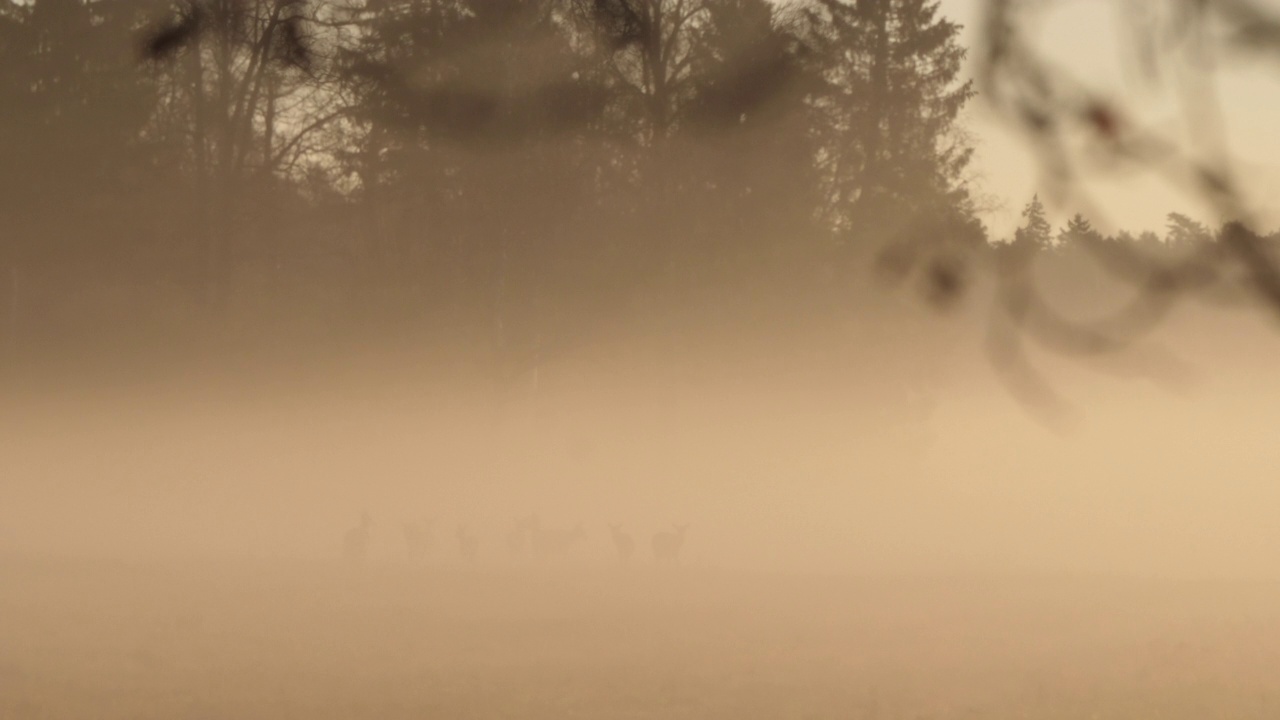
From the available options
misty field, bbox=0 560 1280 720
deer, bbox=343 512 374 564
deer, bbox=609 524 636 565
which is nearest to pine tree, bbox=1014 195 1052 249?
misty field, bbox=0 560 1280 720

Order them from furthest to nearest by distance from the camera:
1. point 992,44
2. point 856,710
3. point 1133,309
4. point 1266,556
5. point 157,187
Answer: point 1266,556 < point 157,187 < point 856,710 < point 992,44 < point 1133,309

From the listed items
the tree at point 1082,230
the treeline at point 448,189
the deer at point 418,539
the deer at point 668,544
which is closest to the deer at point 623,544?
the deer at point 668,544

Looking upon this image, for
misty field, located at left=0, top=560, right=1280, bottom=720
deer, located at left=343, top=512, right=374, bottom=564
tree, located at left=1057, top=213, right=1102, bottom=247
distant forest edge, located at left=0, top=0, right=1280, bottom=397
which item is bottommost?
misty field, located at left=0, top=560, right=1280, bottom=720

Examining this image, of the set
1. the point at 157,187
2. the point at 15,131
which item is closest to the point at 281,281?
the point at 157,187

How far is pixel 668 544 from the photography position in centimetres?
2152

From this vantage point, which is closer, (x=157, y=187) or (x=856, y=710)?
(x=856, y=710)

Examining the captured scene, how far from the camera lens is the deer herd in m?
20.9

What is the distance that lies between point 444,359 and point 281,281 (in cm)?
239

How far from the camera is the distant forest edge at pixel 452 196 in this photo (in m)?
15.5

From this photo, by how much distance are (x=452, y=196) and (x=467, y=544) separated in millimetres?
5097

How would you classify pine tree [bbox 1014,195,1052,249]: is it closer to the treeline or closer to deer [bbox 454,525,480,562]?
the treeline

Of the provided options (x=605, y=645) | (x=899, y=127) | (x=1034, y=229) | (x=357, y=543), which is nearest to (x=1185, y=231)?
(x=1034, y=229)

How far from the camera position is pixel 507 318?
63.5 feet

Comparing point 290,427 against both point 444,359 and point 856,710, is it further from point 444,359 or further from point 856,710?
point 856,710
